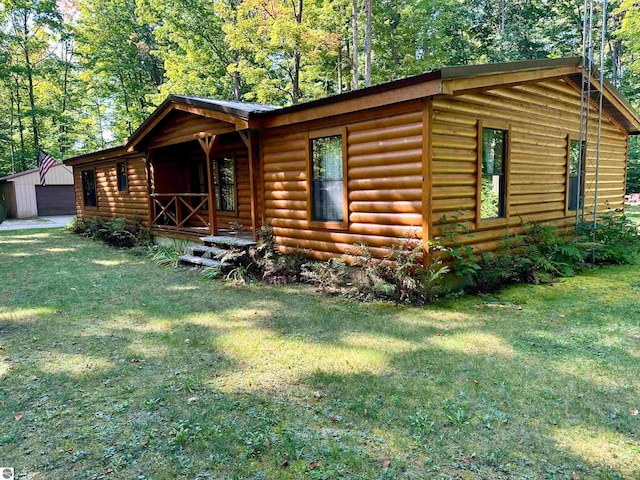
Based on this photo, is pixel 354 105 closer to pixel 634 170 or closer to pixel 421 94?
pixel 421 94

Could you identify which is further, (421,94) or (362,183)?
(362,183)

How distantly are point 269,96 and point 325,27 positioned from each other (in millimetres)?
4149

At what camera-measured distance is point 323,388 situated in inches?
138

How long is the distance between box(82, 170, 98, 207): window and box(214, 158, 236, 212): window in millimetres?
7751

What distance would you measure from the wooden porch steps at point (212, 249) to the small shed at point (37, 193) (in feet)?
61.6

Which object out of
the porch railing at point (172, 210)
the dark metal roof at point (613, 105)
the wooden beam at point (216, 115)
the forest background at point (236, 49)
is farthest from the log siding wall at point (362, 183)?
the forest background at point (236, 49)

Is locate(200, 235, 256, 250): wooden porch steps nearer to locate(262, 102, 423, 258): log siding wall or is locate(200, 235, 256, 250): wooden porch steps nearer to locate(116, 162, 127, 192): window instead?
locate(262, 102, 423, 258): log siding wall

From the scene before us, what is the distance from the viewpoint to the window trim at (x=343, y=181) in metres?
6.98

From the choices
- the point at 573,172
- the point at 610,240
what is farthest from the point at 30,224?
the point at 610,240

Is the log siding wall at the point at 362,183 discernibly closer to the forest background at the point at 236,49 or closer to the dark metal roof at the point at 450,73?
the dark metal roof at the point at 450,73

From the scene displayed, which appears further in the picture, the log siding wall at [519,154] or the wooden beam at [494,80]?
the log siding wall at [519,154]

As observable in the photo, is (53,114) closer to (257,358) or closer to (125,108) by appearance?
(125,108)

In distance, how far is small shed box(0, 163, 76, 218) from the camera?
24641 millimetres

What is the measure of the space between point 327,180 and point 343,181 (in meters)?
0.48
